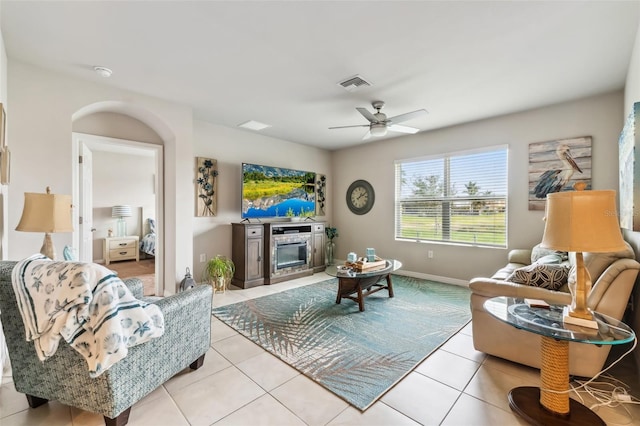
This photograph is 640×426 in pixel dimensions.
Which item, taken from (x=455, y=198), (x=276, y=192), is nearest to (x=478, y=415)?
(x=455, y=198)

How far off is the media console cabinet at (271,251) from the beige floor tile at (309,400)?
256 cm

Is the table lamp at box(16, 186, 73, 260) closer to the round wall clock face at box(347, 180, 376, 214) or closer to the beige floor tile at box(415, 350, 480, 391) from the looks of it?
the beige floor tile at box(415, 350, 480, 391)

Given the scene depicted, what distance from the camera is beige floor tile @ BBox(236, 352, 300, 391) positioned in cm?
198

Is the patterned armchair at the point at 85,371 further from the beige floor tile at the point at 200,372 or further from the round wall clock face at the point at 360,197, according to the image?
the round wall clock face at the point at 360,197

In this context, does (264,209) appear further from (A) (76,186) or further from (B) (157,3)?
(B) (157,3)

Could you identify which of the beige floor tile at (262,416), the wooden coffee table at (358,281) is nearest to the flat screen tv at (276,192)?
the wooden coffee table at (358,281)

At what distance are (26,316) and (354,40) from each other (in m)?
2.70

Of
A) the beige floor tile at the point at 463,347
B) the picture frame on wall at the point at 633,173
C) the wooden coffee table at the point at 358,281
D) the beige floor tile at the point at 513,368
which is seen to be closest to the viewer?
the picture frame on wall at the point at 633,173

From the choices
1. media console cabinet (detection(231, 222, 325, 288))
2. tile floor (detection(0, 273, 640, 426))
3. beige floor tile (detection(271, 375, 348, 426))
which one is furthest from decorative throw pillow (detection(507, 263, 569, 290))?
media console cabinet (detection(231, 222, 325, 288))

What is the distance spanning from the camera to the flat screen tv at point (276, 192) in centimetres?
464

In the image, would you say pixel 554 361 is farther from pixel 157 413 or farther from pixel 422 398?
pixel 157 413

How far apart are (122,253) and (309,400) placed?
634 centimetres

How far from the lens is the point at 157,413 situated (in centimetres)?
166

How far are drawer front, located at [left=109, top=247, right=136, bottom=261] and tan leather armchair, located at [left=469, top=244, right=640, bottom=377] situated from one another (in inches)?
274
